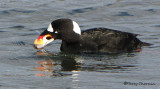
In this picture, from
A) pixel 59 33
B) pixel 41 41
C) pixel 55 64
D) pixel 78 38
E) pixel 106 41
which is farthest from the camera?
pixel 106 41

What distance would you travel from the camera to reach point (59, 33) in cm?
995

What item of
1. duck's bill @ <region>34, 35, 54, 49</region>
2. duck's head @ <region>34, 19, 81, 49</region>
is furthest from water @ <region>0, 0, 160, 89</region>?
duck's head @ <region>34, 19, 81, 49</region>

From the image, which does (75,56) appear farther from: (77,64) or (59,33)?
(77,64)

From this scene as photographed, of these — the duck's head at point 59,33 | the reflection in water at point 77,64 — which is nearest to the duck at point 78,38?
the duck's head at point 59,33

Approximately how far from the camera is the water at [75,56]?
7207mm

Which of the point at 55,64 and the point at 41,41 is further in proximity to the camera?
the point at 41,41

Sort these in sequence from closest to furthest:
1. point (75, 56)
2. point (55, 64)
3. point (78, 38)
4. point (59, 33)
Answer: point (55, 64), point (75, 56), point (59, 33), point (78, 38)

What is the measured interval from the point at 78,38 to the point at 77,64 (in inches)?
52.1

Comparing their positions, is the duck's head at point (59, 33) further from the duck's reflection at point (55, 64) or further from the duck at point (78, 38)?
the duck's reflection at point (55, 64)

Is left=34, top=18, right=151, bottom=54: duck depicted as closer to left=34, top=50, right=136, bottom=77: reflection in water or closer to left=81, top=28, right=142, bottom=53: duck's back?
left=81, top=28, right=142, bottom=53: duck's back

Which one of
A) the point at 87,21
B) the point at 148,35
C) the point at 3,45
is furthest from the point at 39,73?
the point at 87,21

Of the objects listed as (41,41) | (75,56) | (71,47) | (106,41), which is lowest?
(75,56)

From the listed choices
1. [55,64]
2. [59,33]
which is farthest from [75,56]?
[55,64]

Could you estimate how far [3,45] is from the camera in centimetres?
1090
